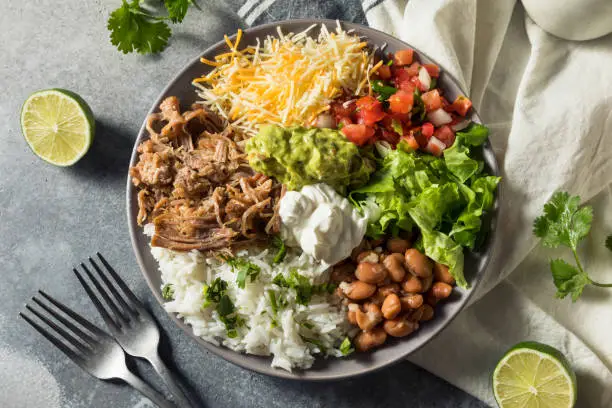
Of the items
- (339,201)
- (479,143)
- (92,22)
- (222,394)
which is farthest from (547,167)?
(92,22)

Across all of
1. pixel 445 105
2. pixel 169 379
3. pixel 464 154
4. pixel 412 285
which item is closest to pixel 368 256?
pixel 412 285

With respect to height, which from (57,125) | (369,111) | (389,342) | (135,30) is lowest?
(389,342)

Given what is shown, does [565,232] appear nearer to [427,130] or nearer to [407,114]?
[427,130]

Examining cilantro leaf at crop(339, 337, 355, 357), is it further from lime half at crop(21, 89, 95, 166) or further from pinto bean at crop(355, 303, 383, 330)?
lime half at crop(21, 89, 95, 166)

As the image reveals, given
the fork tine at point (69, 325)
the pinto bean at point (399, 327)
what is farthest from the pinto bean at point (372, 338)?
the fork tine at point (69, 325)

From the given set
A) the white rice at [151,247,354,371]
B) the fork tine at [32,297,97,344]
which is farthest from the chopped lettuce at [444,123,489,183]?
the fork tine at [32,297,97,344]

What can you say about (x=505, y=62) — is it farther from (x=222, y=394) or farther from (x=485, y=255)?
(x=222, y=394)

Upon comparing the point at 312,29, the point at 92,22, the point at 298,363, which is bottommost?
the point at 298,363
